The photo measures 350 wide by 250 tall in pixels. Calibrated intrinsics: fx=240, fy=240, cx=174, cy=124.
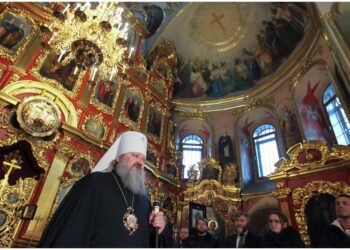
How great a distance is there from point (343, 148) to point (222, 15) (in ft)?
33.3

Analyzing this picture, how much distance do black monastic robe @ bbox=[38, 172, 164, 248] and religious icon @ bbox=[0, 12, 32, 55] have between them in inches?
297

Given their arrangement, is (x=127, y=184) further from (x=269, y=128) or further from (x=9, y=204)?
(x=269, y=128)

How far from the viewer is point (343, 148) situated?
7512 millimetres

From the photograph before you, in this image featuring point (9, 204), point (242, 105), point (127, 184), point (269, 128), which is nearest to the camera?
point (127, 184)

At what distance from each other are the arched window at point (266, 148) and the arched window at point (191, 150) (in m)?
Answer: 2.98

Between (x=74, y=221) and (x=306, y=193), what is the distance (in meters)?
7.89

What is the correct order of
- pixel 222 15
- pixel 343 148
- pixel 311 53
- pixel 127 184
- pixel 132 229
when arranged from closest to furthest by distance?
pixel 132 229 → pixel 127 184 → pixel 343 148 → pixel 311 53 → pixel 222 15

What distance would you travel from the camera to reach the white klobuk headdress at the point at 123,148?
9.98 ft

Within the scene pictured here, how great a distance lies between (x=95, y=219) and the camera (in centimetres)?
223

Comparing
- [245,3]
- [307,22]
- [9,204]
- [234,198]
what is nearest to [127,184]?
[9,204]

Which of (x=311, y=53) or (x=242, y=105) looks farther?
(x=242, y=105)

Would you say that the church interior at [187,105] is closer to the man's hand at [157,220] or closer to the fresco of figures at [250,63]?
the fresco of figures at [250,63]

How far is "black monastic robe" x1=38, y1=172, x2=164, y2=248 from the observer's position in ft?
6.40

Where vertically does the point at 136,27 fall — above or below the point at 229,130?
above
